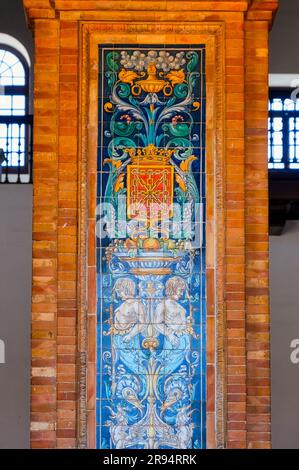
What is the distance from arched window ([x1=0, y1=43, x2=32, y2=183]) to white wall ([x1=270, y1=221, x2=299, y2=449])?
3380 mm

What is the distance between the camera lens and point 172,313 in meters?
7.95

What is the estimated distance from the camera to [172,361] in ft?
25.9

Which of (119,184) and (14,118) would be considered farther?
(14,118)

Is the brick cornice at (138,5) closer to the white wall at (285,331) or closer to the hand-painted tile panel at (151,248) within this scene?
the hand-painted tile panel at (151,248)

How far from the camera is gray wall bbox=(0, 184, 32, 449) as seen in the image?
513 inches

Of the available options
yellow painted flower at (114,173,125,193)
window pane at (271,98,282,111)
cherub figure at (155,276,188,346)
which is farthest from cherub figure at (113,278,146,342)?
window pane at (271,98,282,111)

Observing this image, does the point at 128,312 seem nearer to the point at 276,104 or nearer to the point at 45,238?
the point at 45,238

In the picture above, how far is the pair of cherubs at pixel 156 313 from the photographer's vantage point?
793 centimetres

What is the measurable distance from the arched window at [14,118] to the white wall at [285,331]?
3.38 meters

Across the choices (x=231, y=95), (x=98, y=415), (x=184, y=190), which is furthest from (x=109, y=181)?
(x=98, y=415)

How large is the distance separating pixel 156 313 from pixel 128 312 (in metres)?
0.21

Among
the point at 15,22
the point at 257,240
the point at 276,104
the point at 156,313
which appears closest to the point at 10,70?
the point at 15,22

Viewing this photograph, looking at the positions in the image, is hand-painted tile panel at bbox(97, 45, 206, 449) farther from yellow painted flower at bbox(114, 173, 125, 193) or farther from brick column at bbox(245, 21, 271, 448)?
brick column at bbox(245, 21, 271, 448)

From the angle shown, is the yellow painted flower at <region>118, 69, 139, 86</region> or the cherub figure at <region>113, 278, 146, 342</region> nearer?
the cherub figure at <region>113, 278, 146, 342</region>
